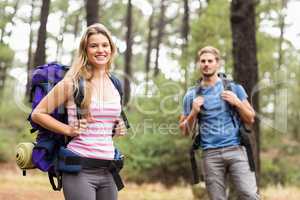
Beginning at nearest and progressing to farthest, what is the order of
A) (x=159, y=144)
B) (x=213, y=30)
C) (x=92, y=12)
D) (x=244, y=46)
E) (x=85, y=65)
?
1. (x=85, y=65)
2. (x=244, y=46)
3. (x=92, y=12)
4. (x=159, y=144)
5. (x=213, y=30)

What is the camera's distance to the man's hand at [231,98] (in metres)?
5.68

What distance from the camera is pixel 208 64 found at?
587 cm

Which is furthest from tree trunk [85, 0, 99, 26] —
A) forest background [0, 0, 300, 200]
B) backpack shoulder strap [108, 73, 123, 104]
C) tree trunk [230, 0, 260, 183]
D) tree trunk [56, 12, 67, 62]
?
tree trunk [56, 12, 67, 62]

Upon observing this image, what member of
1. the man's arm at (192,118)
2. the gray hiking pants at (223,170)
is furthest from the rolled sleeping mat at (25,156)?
the gray hiking pants at (223,170)

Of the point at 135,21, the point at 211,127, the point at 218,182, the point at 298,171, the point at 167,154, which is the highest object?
the point at 135,21

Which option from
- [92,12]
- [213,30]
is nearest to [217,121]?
[92,12]

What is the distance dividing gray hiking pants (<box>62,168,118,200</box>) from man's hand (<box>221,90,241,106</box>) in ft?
7.71

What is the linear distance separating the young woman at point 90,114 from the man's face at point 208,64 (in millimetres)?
2194

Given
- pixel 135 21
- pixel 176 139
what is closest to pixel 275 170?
pixel 176 139

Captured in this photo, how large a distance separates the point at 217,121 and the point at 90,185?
252cm

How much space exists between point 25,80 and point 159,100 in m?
15.0

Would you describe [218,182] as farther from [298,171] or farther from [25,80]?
[25,80]

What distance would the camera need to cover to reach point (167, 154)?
1495 cm

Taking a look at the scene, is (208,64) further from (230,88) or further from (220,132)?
(220,132)
